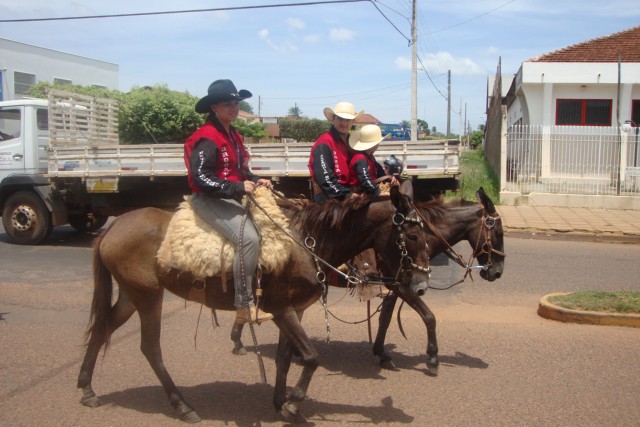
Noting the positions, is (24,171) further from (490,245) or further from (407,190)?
(407,190)

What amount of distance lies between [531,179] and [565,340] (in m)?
11.7

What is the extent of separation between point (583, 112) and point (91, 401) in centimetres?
1965

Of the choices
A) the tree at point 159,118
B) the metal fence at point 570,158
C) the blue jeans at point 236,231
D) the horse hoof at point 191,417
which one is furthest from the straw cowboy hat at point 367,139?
the tree at point 159,118

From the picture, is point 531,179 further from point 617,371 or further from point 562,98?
point 617,371

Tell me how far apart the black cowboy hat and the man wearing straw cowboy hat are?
107 centimetres

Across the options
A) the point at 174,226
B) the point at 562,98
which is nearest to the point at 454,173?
→ the point at 174,226

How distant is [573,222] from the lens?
13633 mm

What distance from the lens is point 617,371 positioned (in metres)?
5.12

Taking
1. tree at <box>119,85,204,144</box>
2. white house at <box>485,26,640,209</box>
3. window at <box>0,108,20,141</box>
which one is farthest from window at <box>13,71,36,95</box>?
white house at <box>485,26,640,209</box>

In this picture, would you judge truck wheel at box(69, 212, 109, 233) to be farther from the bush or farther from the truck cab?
the bush

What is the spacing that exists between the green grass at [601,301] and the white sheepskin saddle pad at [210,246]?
12.3 feet

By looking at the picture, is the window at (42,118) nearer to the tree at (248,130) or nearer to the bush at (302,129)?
the tree at (248,130)

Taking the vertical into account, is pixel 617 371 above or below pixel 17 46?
below

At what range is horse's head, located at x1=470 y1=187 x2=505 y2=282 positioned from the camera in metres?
5.43
